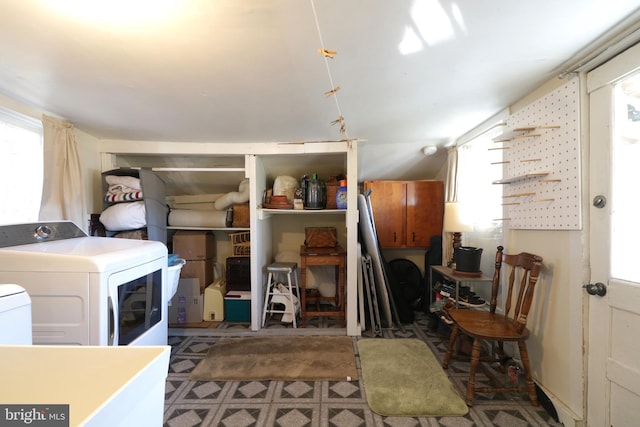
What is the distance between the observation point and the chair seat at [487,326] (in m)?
1.47

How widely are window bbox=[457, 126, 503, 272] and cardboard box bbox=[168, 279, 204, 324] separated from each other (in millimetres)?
2906

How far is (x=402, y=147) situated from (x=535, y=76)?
1315 millimetres

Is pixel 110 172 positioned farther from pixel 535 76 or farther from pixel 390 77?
pixel 535 76

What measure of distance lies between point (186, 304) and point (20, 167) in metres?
1.77

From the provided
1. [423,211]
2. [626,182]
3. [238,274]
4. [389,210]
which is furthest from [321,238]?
[626,182]

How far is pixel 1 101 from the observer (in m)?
1.55

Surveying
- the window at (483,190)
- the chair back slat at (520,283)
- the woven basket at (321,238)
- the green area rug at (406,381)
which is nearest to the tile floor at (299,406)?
the green area rug at (406,381)

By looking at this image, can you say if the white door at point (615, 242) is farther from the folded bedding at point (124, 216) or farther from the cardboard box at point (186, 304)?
the folded bedding at point (124, 216)

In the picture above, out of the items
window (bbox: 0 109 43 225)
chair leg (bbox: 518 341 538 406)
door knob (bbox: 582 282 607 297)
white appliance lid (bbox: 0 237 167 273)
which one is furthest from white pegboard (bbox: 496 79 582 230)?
window (bbox: 0 109 43 225)

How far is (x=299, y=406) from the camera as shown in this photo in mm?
1544

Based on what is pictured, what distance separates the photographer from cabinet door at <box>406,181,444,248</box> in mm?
3018

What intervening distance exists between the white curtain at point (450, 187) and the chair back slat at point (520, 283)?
879mm

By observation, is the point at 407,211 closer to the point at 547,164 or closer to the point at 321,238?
the point at 321,238

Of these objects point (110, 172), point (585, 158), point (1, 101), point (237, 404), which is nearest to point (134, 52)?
point (1, 101)
